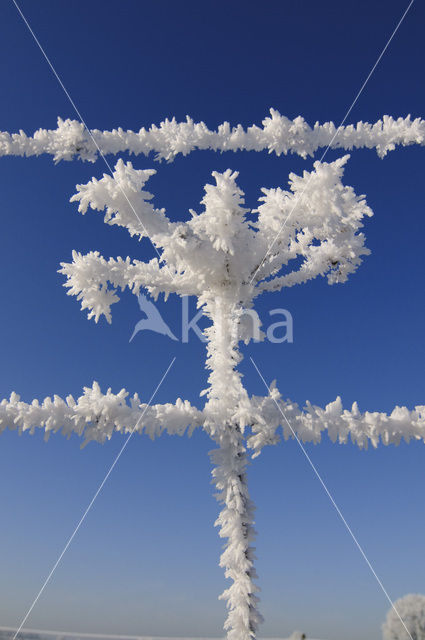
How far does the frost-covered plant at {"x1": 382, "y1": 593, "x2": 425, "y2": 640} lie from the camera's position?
9.99 m

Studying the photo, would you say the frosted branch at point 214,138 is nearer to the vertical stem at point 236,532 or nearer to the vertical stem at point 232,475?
the vertical stem at point 232,475

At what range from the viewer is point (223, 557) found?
3859mm

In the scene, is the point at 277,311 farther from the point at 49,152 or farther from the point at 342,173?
the point at 49,152

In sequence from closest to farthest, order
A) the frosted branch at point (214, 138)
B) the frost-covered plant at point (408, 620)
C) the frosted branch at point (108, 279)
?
1. the frosted branch at point (108, 279)
2. the frosted branch at point (214, 138)
3. the frost-covered plant at point (408, 620)

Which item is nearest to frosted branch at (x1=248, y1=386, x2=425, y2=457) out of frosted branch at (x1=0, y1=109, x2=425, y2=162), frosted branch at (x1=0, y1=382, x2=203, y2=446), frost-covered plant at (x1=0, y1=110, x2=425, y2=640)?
frost-covered plant at (x1=0, y1=110, x2=425, y2=640)

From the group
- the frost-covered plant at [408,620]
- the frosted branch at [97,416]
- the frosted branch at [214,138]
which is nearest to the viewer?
the frosted branch at [97,416]

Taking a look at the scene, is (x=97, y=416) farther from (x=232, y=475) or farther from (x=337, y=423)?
(x=337, y=423)

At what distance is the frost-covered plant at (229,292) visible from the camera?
380 cm

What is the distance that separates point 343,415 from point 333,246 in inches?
84.5

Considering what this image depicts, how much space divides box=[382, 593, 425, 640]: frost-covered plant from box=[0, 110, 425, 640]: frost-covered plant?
28.6 feet

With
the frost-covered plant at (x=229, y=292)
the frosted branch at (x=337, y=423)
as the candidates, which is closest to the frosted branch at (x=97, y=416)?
the frost-covered plant at (x=229, y=292)

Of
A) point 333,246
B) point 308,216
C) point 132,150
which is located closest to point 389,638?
point 333,246

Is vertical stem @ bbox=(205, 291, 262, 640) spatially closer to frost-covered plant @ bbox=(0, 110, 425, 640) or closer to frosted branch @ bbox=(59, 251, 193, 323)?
frost-covered plant @ bbox=(0, 110, 425, 640)

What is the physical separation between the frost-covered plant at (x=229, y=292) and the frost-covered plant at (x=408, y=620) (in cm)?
873
